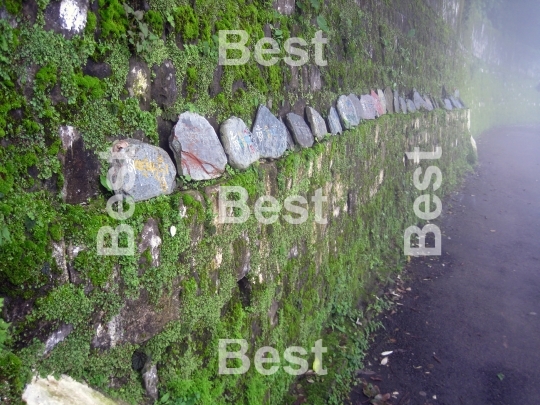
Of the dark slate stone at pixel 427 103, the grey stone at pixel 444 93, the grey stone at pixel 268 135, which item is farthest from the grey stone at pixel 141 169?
the grey stone at pixel 444 93

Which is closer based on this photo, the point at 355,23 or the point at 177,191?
the point at 177,191

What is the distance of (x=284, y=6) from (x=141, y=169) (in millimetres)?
1960

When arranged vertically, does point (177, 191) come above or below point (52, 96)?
below

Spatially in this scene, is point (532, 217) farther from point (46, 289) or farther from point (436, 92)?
point (46, 289)

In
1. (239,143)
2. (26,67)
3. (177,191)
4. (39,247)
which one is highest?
(26,67)

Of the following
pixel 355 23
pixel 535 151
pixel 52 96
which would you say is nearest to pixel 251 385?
pixel 52 96

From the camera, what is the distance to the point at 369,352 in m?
3.83

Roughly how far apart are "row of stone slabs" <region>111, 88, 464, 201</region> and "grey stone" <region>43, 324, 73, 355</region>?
0.53 meters

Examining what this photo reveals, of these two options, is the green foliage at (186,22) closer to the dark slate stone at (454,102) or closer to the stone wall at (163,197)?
the stone wall at (163,197)

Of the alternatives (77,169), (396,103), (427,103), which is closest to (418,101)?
(427,103)

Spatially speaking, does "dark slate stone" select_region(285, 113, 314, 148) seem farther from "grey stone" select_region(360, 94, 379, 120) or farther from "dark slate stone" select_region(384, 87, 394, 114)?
"dark slate stone" select_region(384, 87, 394, 114)

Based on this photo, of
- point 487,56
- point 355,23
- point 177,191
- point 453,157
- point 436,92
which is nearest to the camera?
point 177,191

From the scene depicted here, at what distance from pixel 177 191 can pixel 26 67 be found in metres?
0.80

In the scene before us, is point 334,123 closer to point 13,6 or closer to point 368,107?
point 368,107
